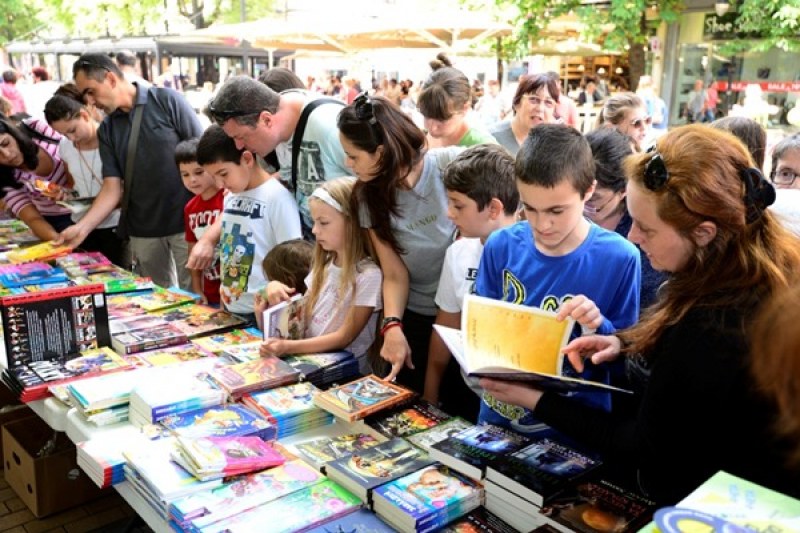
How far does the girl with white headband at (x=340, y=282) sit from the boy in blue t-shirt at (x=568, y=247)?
734 mm

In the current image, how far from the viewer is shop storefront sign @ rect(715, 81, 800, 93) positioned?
9070mm

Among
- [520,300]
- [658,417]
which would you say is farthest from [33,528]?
[658,417]

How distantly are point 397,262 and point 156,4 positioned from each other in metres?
21.0

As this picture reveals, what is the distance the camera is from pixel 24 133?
13.6 ft

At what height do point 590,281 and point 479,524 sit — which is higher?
point 590,281

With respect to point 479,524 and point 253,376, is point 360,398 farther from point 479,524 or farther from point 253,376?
point 479,524

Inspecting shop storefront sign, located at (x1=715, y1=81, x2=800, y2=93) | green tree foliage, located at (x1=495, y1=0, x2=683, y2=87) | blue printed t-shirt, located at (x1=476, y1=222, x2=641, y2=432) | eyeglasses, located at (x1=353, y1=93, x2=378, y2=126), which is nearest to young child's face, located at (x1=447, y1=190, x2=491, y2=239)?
blue printed t-shirt, located at (x1=476, y1=222, x2=641, y2=432)

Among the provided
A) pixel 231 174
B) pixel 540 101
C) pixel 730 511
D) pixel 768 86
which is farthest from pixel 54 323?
pixel 768 86

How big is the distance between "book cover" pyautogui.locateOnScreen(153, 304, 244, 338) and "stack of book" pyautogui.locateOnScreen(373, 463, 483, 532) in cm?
138

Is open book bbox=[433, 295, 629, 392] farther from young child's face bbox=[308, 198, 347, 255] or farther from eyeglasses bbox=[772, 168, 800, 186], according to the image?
eyeglasses bbox=[772, 168, 800, 186]

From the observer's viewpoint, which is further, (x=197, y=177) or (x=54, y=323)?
(x=197, y=177)

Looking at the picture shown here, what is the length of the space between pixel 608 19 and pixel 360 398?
300 inches

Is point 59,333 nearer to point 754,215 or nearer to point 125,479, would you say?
→ point 125,479

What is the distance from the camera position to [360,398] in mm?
1918
